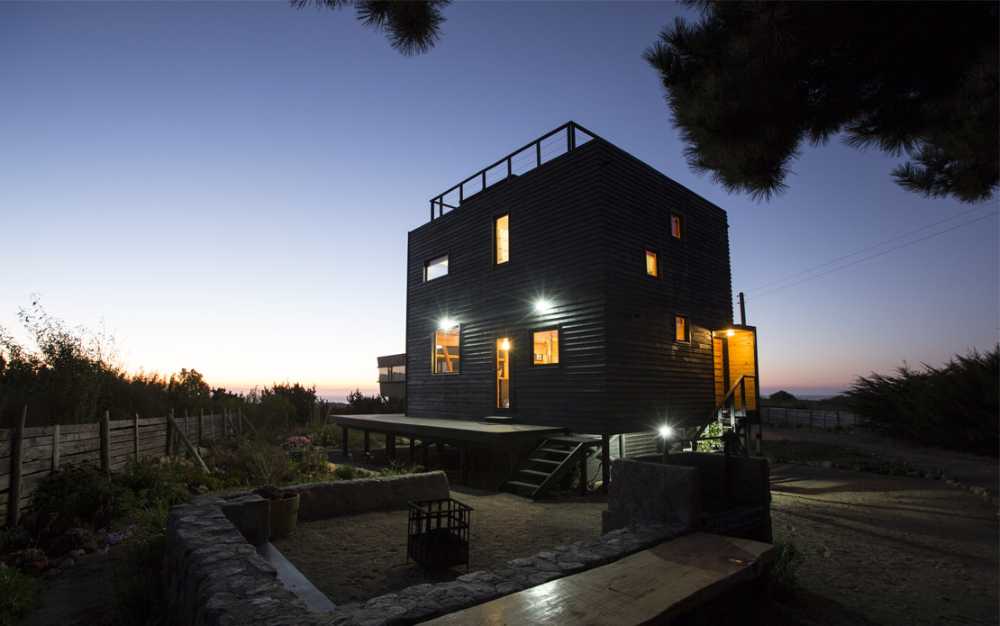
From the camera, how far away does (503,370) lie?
15.1m

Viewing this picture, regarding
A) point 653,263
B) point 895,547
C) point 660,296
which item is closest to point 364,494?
point 895,547

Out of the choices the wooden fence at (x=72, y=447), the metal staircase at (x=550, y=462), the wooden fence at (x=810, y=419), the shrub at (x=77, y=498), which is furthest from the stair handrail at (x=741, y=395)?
the shrub at (x=77, y=498)

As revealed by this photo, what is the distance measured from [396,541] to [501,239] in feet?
31.9

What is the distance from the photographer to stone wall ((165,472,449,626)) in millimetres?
3109

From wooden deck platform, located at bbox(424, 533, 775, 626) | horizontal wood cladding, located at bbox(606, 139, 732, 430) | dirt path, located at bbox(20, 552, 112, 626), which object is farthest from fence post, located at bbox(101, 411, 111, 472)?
horizontal wood cladding, located at bbox(606, 139, 732, 430)

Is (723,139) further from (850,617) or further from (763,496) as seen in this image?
(850,617)

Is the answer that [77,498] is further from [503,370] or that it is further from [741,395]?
[741,395]

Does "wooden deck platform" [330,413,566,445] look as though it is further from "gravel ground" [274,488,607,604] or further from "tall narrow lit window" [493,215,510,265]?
"tall narrow lit window" [493,215,510,265]

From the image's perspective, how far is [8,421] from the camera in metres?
7.65

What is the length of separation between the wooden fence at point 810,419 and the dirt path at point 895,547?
43.5 ft

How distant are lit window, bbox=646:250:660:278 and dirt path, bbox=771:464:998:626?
5.95 metres

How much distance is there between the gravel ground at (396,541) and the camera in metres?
5.50

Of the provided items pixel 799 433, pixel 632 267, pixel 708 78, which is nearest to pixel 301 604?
pixel 708 78

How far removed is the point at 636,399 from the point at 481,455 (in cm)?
503
